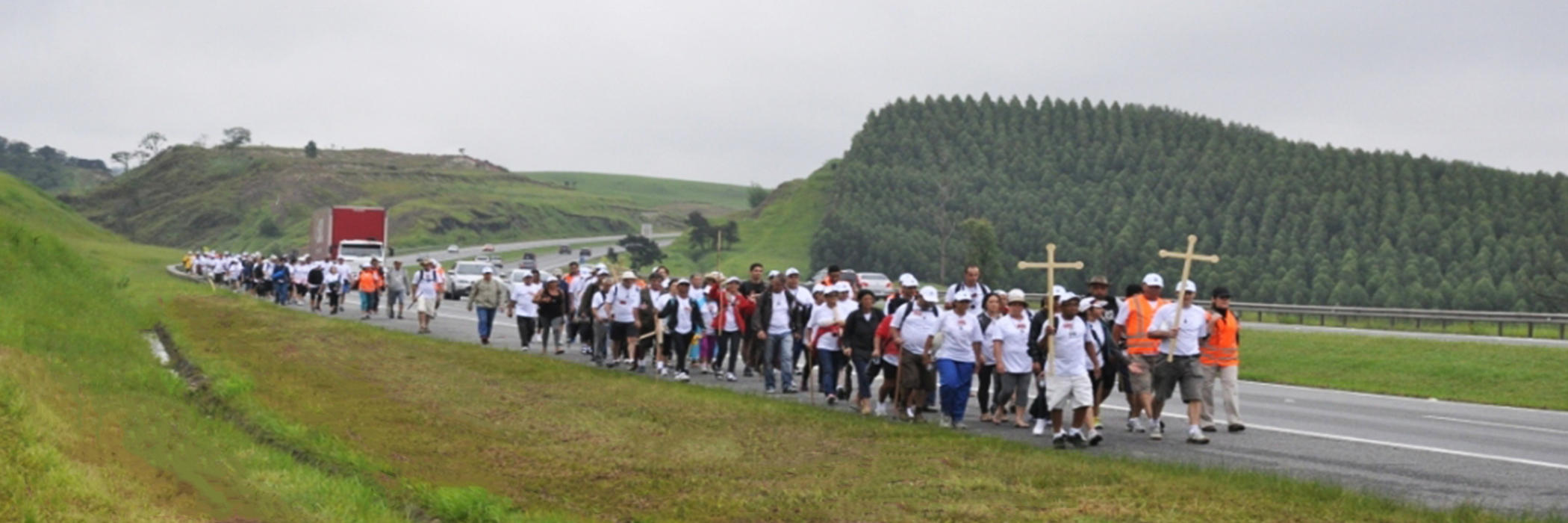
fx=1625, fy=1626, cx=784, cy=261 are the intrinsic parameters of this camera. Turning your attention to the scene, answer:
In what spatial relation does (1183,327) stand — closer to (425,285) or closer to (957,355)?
(957,355)

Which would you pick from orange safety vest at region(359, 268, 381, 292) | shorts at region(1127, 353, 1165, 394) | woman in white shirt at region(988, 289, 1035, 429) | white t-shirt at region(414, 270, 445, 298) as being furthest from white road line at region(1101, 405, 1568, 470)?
orange safety vest at region(359, 268, 381, 292)

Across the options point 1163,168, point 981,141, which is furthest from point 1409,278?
point 981,141

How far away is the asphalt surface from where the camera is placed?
42.3ft

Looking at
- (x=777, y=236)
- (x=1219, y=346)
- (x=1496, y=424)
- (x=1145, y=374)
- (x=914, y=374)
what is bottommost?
(x=1496, y=424)

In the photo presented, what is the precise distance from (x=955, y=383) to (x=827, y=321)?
103 inches

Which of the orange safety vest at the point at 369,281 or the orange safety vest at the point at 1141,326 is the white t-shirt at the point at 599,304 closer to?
the orange safety vest at the point at 1141,326

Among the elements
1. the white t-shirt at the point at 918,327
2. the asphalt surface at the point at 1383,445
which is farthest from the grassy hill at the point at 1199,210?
the white t-shirt at the point at 918,327

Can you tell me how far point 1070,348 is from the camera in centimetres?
1502

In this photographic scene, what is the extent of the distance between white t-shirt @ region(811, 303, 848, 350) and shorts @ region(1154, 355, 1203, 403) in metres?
4.11

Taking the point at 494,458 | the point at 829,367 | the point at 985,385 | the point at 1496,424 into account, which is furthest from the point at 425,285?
the point at 1496,424

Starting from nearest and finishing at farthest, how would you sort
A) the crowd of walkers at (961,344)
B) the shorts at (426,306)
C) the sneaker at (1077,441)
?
the sneaker at (1077,441) → the crowd of walkers at (961,344) → the shorts at (426,306)

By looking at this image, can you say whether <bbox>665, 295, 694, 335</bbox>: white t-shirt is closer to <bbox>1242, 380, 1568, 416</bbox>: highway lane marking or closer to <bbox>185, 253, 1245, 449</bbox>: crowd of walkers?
<bbox>185, 253, 1245, 449</bbox>: crowd of walkers

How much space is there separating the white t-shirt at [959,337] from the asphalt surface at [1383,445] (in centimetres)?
79

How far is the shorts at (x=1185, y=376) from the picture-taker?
16188mm
